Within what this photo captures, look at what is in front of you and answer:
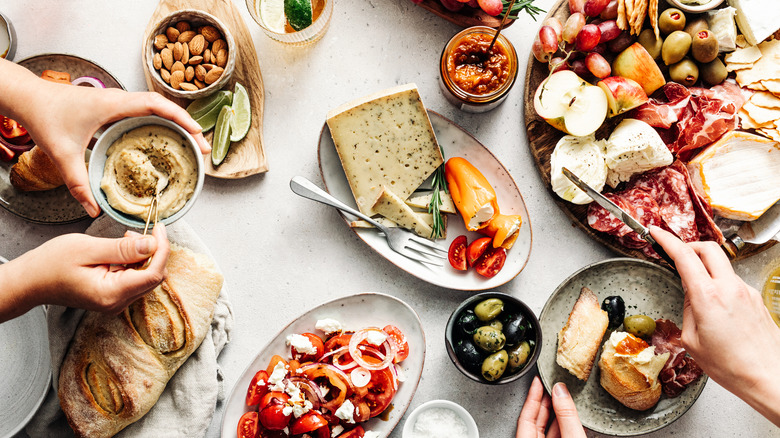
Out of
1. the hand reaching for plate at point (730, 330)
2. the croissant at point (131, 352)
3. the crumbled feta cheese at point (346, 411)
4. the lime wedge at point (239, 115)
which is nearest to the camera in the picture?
the hand reaching for plate at point (730, 330)

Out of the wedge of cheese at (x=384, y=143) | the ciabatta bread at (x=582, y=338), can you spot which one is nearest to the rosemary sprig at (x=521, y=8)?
the wedge of cheese at (x=384, y=143)

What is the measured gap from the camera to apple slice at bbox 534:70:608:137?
1856 mm

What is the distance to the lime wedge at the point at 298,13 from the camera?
184 cm

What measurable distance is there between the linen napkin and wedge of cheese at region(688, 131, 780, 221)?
188 cm

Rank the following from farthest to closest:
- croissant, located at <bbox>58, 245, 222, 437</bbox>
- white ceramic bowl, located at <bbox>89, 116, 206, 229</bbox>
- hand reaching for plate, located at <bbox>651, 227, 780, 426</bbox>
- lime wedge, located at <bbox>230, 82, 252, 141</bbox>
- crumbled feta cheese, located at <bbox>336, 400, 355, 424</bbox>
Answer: lime wedge, located at <bbox>230, 82, 252, 141</bbox> → crumbled feta cheese, located at <bbox>336, 400, 355, 424</bbox> → croissant, located at <bbox>58, 245, 222, 437</bbox> → hand reaching for plate, located at <bbox>651, 227, 780, 426</bbox> → white ceramic bowl, located at <bbox>89, 116, 206, 229</bbox>

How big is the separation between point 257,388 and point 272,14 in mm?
1358

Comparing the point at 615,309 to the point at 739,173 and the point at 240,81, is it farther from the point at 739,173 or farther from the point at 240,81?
the point at 240,81

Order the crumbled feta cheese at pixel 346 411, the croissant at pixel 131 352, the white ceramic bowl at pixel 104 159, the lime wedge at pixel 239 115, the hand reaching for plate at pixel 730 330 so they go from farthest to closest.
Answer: the lime wedge at pixel 239 115
the crumbled feta cheese at pixel 346 411
the croissant at pixel 131 352
the hand reaching for plate at pixel 730 330
the white ceramic bowl at pixel 104 159

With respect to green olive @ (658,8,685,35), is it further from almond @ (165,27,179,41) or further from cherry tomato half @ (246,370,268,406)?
cherry tomato half @ (246,370,268,406)

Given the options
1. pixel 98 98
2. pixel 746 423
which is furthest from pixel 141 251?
pixel 746 423

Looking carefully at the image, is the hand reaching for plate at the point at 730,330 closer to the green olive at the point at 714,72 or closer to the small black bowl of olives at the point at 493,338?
the small black bowl of olives at the point at 493,338

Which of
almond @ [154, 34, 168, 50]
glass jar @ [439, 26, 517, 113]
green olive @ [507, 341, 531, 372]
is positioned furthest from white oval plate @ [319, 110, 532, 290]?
almond @ [154, 34, 168, 50]

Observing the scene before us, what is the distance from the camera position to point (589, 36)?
1849mm

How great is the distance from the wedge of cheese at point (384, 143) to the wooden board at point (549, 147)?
1.26 ft
